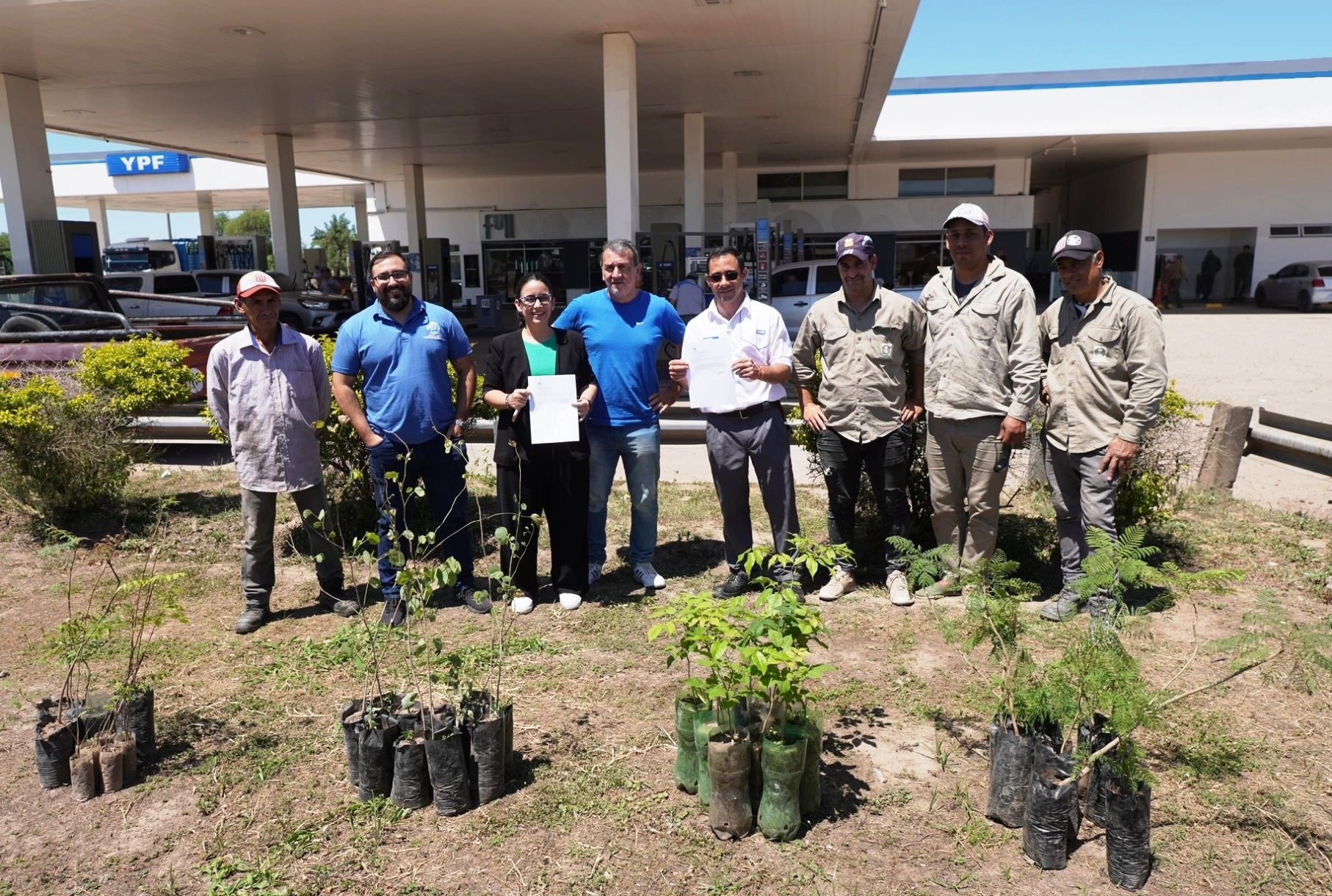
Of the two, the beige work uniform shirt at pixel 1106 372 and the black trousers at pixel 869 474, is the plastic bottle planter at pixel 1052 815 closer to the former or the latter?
the beige work uniform shirt at pixel 1106 372

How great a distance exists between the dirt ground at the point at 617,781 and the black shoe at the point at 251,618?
0.23 feet

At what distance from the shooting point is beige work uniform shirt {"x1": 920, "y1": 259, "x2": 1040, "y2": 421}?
4676mm

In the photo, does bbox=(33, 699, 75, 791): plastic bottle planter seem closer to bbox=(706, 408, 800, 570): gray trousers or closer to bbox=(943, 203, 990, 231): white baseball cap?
bbox=(706, 408, 800, 570): gray trousers

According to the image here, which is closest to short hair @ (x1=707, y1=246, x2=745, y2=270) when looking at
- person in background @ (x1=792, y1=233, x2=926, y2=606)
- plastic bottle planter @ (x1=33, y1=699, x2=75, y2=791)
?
person in background @ (x1=792, y1=233, x2=926, y2=606)

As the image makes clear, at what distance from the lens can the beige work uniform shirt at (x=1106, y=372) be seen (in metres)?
4.55

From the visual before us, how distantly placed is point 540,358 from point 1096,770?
327 cm

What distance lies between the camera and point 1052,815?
2.96 meters

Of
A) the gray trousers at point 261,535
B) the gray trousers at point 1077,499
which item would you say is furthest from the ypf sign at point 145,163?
the gray trousers at point 1077,499

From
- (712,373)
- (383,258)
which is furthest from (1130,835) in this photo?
(383,258)

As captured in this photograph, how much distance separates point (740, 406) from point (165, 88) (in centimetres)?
1609

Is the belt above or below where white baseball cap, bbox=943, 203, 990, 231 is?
below

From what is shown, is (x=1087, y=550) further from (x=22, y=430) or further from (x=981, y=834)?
(x=22, y=430)

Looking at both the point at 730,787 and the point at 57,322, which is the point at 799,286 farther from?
the point at 730,787

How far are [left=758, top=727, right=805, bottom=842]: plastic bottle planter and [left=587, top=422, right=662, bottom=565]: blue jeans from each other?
2335 millimetres
